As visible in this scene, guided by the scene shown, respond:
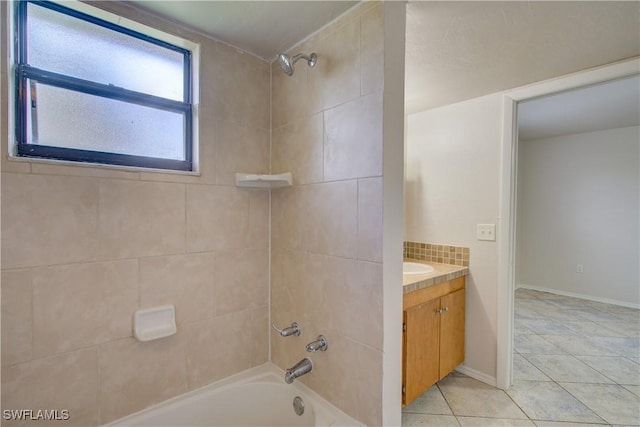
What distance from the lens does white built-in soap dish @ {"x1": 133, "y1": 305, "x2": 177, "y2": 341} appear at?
1313 mm

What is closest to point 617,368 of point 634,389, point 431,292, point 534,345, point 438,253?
point 634,389

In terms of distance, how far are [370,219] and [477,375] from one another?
1.94 meters

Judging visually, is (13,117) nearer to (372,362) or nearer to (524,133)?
(372,362)

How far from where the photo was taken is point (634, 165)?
152 inches

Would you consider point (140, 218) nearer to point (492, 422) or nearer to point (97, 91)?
point (97, 91)

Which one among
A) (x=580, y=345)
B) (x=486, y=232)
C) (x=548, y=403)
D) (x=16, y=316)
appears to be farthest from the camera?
(x=580, y=345)

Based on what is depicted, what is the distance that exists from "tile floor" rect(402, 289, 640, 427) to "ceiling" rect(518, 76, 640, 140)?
2189 millimetres

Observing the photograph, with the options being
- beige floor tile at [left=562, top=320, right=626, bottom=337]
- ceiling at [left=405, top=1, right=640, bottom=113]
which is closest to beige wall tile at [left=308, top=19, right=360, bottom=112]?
ceiling at [left=405, top=1, right=640, bottom=113]

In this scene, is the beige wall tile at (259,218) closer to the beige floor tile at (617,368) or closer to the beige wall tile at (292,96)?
the beige wall tile at (292,96)

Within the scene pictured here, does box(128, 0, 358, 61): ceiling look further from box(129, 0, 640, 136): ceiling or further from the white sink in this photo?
the white sink

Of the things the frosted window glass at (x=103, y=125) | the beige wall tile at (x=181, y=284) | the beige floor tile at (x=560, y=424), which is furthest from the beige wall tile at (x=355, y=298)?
the beige floor tile at (x=560, y=424)

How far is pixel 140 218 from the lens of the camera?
1.33 m

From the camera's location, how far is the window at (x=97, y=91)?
1.15 metres

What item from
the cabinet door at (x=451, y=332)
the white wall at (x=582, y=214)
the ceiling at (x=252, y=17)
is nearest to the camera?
the ceiling at (x=252, y=17)
